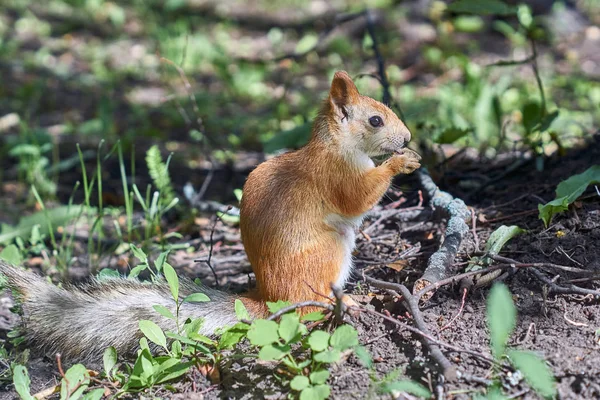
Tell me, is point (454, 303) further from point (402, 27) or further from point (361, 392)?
point (402, 27)

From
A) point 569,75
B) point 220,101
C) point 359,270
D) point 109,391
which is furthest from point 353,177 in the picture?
point 569,75

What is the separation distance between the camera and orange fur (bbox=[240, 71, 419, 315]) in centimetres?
262

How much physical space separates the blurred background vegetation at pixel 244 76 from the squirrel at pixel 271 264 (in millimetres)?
1077

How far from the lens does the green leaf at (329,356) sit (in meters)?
2.11

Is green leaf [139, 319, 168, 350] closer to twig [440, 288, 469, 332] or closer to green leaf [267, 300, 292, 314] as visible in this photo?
green leaf [267, 300, 292, 314]

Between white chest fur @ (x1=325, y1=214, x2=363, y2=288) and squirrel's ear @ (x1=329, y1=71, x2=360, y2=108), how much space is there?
49 cm

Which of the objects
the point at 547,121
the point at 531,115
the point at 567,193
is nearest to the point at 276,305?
the point at 567,193

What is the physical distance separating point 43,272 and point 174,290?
1437mm

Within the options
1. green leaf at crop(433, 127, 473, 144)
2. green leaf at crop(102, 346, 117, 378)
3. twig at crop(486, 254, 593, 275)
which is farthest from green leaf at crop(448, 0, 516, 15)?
green leaf at crop(102, 346, 117, 378)

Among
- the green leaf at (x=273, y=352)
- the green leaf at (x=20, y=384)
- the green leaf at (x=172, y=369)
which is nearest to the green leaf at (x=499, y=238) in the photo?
the green leaf at (x=273, y=352)

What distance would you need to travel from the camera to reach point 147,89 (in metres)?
7.03

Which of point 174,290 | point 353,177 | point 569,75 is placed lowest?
point 569,75

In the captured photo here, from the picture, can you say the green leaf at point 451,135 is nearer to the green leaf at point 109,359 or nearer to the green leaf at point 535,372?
the green leaf at point 535,372

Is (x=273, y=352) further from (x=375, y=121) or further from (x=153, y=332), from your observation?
(x=375, y=121)
